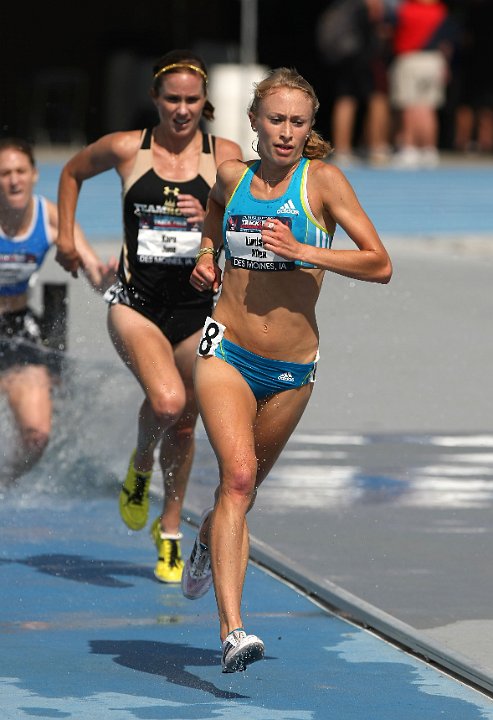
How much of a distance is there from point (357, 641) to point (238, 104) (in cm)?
1986

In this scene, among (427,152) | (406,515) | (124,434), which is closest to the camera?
(406,515)

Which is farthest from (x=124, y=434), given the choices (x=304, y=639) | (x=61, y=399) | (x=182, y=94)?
(x=304, y=639)

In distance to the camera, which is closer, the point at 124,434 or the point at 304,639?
the point at 304,639

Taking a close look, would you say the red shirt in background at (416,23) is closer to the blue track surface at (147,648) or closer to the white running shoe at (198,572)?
the blue track surface at (147,648)

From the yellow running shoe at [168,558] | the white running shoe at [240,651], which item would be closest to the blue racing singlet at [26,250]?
the yellow running shoe at [168,558]

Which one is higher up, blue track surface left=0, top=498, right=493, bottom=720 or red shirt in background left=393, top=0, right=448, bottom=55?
red shirt in background left=393, top=0, right=448, bottom=55

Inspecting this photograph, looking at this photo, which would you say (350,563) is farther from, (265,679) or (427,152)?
(427,152)

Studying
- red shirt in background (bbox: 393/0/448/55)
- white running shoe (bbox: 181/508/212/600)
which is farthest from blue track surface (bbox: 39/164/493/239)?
white running shoe (bbox: 181/508/212/600)

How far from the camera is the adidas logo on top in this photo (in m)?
5.77

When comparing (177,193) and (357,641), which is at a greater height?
(177,193)

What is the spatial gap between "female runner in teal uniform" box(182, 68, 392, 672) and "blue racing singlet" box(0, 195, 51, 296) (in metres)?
2.60

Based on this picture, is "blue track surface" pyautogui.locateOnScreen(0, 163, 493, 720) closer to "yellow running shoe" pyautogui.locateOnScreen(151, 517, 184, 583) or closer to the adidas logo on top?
"yellow running shoe" pyautogui.locateOnScreen(151, 517, 184, 583)

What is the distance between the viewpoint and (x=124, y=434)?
9125 millimetres

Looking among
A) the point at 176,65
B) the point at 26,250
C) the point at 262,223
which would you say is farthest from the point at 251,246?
the point at 26,250
